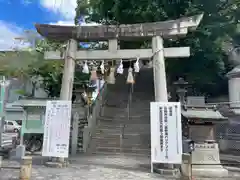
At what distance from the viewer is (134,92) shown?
19.3m

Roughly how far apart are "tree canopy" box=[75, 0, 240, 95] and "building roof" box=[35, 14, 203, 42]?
20.1ft

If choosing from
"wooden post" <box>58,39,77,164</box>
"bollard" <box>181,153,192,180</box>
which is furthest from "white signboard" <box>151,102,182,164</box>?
"wooden post" <box>58,39,77,164</box>

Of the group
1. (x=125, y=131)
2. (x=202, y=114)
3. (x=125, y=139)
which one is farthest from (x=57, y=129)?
(x=125, y=131)

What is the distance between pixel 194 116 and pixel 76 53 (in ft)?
17.1

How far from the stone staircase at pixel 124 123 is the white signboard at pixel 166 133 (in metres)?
4.12

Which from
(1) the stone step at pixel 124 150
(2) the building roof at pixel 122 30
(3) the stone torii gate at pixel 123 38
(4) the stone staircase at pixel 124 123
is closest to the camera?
(3) the stone torii gate at pixel 123 38

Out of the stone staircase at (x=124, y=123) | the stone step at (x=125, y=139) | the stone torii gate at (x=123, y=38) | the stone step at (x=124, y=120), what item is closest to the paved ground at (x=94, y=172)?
the stone staircase at (x=124, y=123)

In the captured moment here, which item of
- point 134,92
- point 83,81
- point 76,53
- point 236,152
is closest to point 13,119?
point 83,81

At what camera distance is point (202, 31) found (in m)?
14.5

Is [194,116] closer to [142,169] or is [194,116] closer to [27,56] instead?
[142,169]

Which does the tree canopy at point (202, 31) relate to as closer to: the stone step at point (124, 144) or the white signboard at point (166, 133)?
the stone step at point (124, 144)

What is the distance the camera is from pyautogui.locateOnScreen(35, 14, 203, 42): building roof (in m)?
9.03

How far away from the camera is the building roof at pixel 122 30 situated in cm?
903

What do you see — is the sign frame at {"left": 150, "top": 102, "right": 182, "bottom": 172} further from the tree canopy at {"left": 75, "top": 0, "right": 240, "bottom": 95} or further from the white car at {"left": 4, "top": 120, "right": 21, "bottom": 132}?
the white car at {"left": 4, "top": 120, "right": 21, "bottom": 132}
